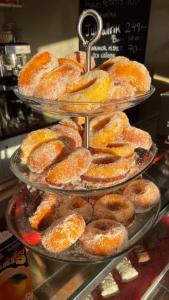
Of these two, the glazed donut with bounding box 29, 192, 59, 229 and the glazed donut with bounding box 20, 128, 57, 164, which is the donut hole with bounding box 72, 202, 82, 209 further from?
the glazed donut with bounding box 20, 128, 57, 164

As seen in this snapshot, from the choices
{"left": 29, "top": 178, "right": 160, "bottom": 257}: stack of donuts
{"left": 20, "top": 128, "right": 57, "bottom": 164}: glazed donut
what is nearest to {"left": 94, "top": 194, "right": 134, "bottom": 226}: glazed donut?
{"left": 29, "top": 178, "right": 160, "bottom": 257}: stack of donuts

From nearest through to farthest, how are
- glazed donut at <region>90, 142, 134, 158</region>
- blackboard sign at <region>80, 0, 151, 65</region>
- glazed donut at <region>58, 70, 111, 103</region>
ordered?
glazed donut at <region>58, 70, 111, 103</region> → glazed donut at <region>90, 142, 134, 158</region> → blackboard sign at <region>80, 0, 151, 65</region>

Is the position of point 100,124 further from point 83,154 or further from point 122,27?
point 122,27

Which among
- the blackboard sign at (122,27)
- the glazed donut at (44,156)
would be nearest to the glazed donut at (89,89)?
the glazed donut at (44,156)

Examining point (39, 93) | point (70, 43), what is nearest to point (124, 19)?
point (70, 43)

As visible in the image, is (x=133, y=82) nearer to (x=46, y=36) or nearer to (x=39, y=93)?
(x=39, y=93)

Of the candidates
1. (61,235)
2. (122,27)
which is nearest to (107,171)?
(61,235)
